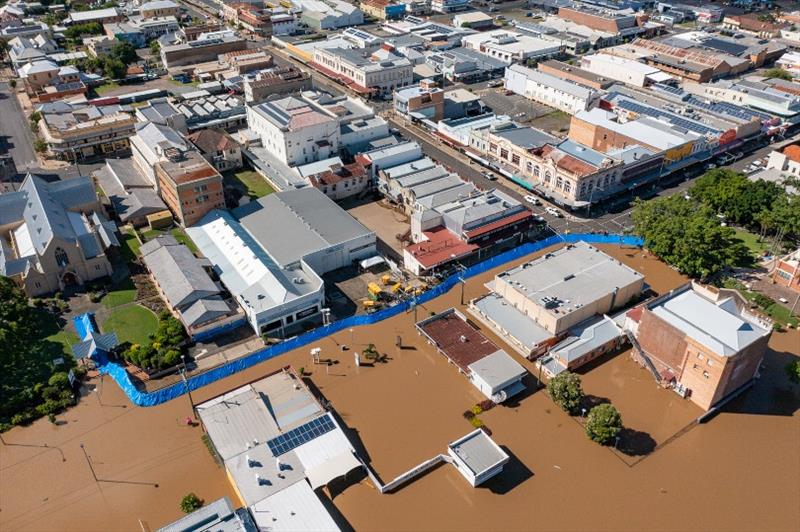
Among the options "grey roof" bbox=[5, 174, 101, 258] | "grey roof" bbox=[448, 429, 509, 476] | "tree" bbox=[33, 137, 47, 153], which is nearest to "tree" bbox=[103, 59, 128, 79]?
"tree" bbox=[33, 137, 47, 153]

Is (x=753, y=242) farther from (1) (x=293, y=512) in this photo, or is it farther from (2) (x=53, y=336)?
(2) (x=53, y=336)

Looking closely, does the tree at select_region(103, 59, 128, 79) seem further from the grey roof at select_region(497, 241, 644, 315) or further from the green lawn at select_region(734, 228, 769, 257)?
the green lawn at select_region(734, 228, 769, 257)

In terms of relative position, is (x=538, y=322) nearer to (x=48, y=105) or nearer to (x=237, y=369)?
(x=237, y=369)

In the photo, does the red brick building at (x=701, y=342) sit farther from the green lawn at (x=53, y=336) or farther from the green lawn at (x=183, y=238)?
the green lawn at (x=53, y=336)

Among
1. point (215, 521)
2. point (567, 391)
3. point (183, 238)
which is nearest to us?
point (215, 521)

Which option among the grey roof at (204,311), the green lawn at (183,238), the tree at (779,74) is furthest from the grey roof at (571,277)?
the tree at (779,74)

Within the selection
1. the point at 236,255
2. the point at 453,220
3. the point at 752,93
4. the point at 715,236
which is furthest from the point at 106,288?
the point at 752,93

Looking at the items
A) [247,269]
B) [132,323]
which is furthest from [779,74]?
[132,323]
